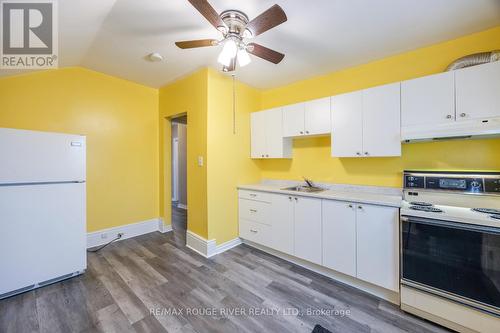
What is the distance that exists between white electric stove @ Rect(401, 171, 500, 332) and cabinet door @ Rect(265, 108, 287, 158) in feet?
5.37

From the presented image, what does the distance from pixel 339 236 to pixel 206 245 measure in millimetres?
1679

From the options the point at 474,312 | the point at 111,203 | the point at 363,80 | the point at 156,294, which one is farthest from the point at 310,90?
the point at 111,203

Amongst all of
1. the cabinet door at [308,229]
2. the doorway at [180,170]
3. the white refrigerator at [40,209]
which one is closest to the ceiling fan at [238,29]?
the cabinet door at [308,229]

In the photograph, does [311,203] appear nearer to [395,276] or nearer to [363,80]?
[395,276]

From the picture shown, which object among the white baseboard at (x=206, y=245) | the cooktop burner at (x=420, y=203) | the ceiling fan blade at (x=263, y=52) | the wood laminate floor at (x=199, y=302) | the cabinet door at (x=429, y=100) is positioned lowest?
the wood laminate floor at (x=199, y=302)

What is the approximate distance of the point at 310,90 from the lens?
9.60 feet

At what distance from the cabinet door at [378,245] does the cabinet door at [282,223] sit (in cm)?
76

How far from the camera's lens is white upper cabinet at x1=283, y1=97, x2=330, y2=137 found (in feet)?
8.07

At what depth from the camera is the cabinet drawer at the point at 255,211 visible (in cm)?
270

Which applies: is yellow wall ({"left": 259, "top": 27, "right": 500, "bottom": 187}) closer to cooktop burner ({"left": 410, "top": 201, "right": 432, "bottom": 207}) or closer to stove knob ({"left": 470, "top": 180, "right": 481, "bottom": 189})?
stove knob ({"left": 470, "top": 180, "right": 481, "bottom": 189})

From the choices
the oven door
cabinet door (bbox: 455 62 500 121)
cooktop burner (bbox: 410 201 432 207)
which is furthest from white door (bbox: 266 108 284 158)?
cabinet door (bbox: 455 62 500 121)

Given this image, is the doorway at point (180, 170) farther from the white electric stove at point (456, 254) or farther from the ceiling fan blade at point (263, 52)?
the white electric stove at point (456, 254)

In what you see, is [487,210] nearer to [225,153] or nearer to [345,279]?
[345,279]

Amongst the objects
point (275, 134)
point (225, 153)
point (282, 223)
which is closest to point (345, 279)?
point (282, 223)
